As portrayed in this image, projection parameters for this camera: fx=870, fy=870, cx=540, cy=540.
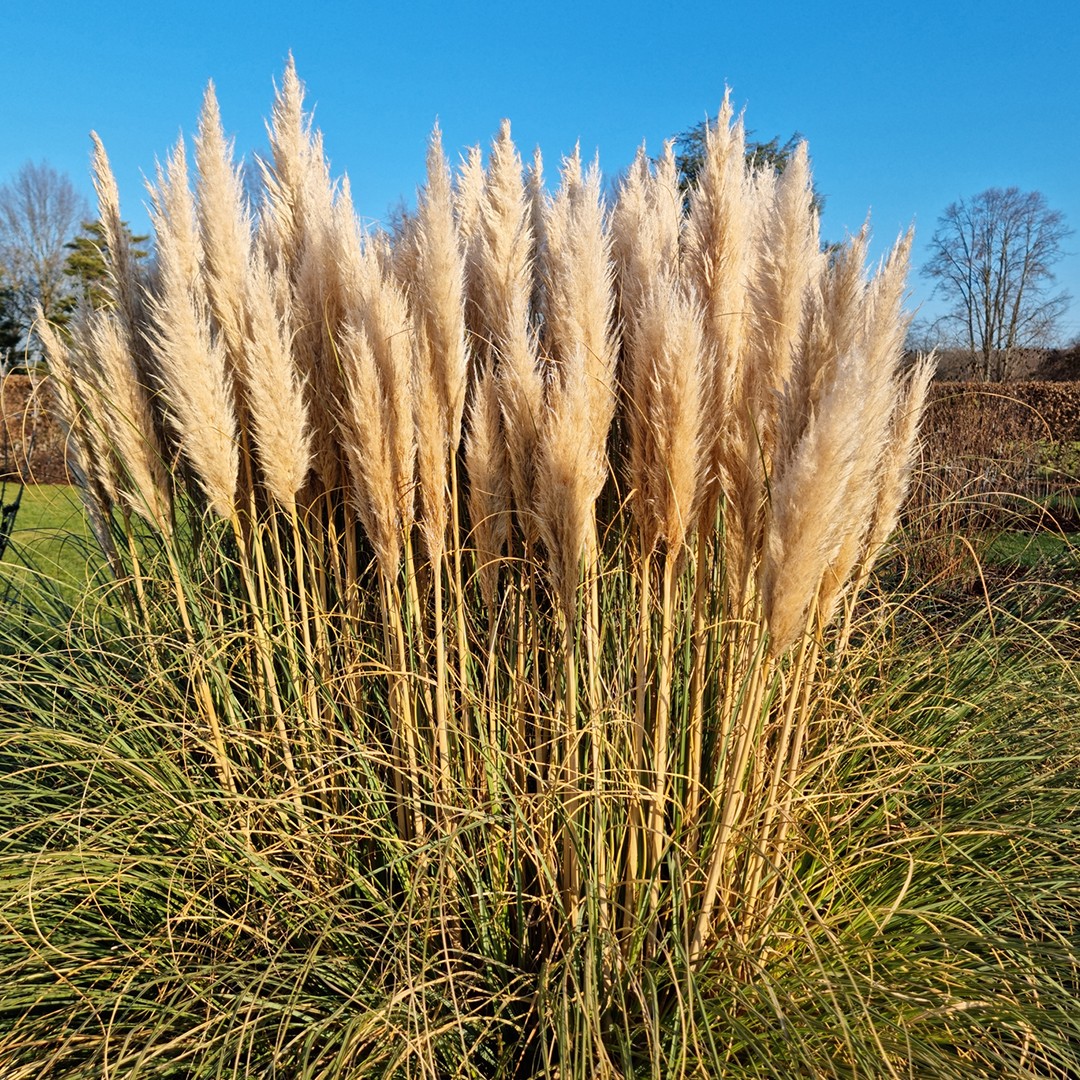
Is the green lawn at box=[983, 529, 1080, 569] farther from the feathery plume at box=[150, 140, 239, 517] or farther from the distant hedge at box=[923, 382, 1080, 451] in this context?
the feathery plume at box=[150, 140, 239, 517]

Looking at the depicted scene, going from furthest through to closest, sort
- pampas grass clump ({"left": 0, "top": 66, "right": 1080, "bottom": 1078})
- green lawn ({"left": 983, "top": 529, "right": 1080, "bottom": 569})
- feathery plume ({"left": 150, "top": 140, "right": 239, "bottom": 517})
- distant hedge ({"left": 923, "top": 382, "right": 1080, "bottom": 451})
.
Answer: distant hedge ({"left": 923, "top": 382, "right": 1080, "bottom": 451}) → green lawn ({"left": 983, "top": 529, "right": 1080, "bottom": 569}) → feathery plume ({"left": 150, "top": 140, "right": 239, "bottom": 517}) → pampas grass clump ({"left": 0, "top": 66, "right": 1080, "bottom": 1078})

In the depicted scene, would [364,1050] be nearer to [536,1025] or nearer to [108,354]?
[536,1025]

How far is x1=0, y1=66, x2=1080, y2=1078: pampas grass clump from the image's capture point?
1800 millimetres

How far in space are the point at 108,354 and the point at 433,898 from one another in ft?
5.57

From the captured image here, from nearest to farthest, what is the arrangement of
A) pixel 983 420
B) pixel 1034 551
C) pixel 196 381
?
1. pixel 196 381
2. pixel 1034 551
3. pixel 983 420

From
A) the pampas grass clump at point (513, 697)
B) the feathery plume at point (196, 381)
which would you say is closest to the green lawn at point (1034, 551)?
the pampas grass clump at point (513, 697)

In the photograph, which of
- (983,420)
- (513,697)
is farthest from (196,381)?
(983,420)

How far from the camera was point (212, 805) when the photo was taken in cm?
228

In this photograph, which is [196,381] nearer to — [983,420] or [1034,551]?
[1034,551]

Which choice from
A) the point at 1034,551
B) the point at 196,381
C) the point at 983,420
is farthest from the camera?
the point at 983,420

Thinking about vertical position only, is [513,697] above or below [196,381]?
below

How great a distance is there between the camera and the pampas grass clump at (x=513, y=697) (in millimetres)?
1800

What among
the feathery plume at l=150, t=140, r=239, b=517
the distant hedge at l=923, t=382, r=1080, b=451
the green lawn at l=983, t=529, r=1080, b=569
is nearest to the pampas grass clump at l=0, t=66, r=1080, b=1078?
the feathery plume at l=150, t=140, r=239, b=517

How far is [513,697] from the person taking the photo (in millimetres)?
2240
